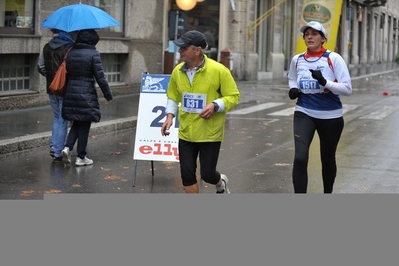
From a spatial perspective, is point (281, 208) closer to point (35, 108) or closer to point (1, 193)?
point (1, 193)

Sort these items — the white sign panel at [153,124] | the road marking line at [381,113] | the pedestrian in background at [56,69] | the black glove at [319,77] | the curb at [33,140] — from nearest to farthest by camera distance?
the black glove at [319,77], the white sign panel at [153,124], the pedestrian in background at [56,69], the curb at [33,140], the road marking line at [381,113]

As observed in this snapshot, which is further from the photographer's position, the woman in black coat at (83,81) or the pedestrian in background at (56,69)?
the pedestrian in background at (56,69)

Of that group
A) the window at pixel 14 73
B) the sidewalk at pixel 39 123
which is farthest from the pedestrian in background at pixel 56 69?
the window at pixel 14 73

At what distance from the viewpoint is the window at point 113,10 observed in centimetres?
2030

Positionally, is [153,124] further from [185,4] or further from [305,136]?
[185,4]

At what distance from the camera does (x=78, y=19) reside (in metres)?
10.6

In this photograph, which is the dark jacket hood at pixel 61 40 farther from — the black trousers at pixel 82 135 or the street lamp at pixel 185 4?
the street lamp at pixel 185 4

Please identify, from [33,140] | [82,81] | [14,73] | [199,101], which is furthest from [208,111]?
[14,73]

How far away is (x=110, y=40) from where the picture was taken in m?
20.1

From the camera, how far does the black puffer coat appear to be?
10492 mm

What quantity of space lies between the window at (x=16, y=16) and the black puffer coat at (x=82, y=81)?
616cm

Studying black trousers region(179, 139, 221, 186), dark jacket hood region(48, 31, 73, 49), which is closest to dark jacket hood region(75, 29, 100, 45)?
dark jacket hood region(48, 31, 73, 49)

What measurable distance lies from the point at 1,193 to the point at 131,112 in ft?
26.3

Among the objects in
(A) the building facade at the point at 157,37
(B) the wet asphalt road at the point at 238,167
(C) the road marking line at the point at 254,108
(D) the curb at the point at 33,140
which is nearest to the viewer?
(B) the wet asphalt road at the point at 238,167
